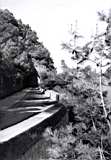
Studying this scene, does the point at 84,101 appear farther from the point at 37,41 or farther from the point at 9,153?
the point at 37,41

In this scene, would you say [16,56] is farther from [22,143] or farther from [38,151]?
[22,143]

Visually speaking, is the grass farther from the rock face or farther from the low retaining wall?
the rock face

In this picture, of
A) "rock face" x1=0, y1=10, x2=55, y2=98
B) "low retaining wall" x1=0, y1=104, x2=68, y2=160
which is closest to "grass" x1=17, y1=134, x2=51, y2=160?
"low retaining wall" x1=0, y1=104, x2=68, y2=160

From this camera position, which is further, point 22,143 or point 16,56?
point 16,56

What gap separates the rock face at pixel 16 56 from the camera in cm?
3011

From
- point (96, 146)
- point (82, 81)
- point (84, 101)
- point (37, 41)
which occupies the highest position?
point (37, 41)

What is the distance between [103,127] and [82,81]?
2.10m

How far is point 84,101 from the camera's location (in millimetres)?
13672

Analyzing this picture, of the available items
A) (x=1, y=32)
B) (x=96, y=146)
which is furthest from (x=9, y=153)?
(x=1, y=32)

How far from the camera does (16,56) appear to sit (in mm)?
34625

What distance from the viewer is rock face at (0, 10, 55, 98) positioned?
3011 cm

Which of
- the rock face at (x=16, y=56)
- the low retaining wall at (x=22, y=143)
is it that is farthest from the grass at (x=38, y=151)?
→ the rock face at (x=16, y=56)

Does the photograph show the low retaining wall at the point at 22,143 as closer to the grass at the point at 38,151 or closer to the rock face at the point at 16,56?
the grass at the point at 38,151

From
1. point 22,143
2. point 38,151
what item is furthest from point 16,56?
point 22,143
